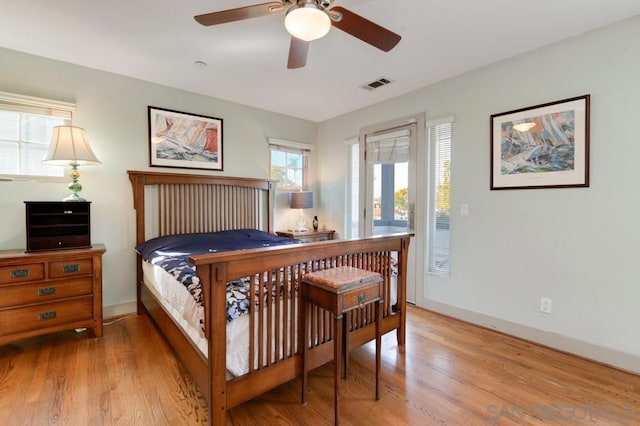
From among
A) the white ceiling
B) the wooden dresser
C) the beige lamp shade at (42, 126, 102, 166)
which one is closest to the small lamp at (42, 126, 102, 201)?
the beige lamp shade at (42, 126, 102, 166)

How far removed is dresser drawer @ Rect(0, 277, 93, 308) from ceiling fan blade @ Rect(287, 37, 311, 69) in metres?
2.51

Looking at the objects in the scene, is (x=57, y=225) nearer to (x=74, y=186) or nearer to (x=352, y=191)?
(x=74, y=186)

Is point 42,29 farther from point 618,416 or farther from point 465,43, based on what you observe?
point 618,416

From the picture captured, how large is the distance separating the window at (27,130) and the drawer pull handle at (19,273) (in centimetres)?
95

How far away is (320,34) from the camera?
→ 1665mm

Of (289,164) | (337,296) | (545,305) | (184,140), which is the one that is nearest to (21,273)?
(184,140)

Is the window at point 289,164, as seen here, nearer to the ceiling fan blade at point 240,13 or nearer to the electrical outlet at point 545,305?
the ceiling fan blade at point 240,13

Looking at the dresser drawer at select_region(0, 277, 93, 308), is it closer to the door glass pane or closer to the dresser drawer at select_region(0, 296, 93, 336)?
the dresser drawer at select_region(0, 296, 93, 336)

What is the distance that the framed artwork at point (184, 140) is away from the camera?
3.34 metres

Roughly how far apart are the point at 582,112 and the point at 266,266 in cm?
268

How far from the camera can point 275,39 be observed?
2414 mm

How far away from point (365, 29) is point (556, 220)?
217 centimetres

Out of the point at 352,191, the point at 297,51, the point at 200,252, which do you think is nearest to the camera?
the point at 297,51

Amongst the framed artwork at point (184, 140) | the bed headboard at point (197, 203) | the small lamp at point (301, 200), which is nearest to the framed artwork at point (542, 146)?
the small lamp at point (301, 200)
